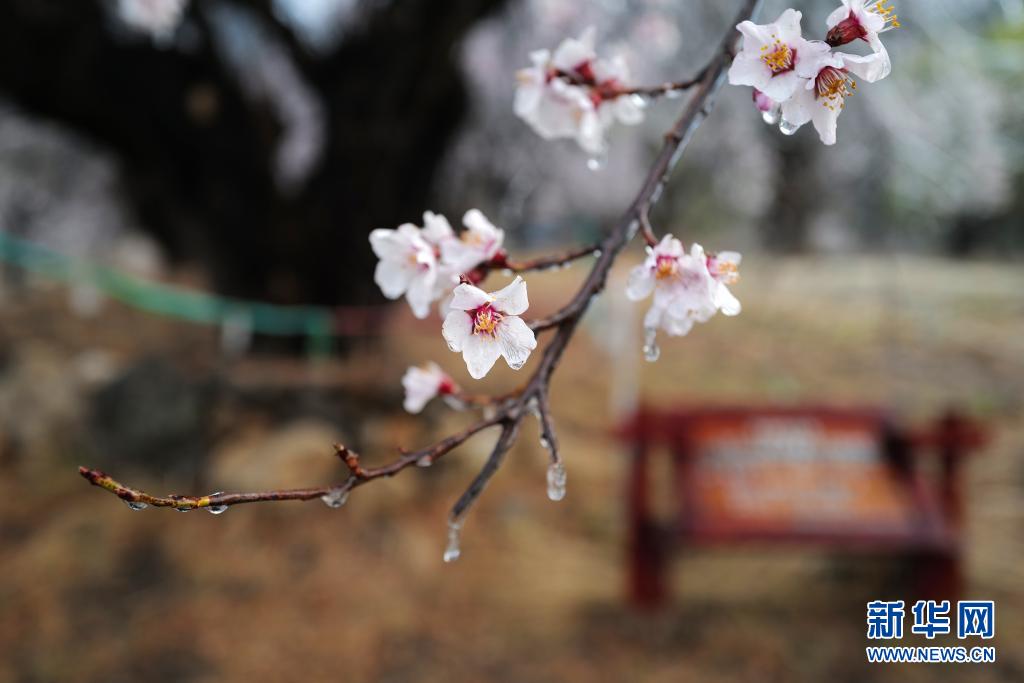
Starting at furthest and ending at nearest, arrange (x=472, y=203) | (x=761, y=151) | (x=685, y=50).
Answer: (x=761, y=151) < (x=472, y=203) < (x=685, y=50)

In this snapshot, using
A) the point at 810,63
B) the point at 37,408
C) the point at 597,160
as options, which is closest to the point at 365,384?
the point at 37,408

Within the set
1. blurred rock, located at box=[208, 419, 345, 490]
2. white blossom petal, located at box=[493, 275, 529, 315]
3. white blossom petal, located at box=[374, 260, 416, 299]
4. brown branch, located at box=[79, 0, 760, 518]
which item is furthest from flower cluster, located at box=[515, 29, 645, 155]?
blurred rock, located at box=[208, 419, 345, 490]

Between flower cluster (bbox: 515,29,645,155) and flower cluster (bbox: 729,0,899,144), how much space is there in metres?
0.35

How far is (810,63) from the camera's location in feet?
2.40

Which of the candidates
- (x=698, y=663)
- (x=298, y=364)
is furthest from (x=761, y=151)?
(x=698, y=663)

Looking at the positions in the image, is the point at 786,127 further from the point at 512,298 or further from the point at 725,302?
the point at 512,298

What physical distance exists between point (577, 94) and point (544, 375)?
1.78ft

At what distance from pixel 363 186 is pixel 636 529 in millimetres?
2376

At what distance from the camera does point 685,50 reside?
5586mm

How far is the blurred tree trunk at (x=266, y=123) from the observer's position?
3861 mm

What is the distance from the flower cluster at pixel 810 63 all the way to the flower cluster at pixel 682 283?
16 centimetres

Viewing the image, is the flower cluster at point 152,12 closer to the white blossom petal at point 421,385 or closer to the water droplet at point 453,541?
the white blossom petal at point 421,385

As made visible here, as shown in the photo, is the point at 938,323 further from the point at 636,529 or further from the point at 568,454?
the point at 636,529

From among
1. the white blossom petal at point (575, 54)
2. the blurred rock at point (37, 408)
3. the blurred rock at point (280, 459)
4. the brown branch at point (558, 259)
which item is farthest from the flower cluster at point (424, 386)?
the blurred rock at point (37, 408)
